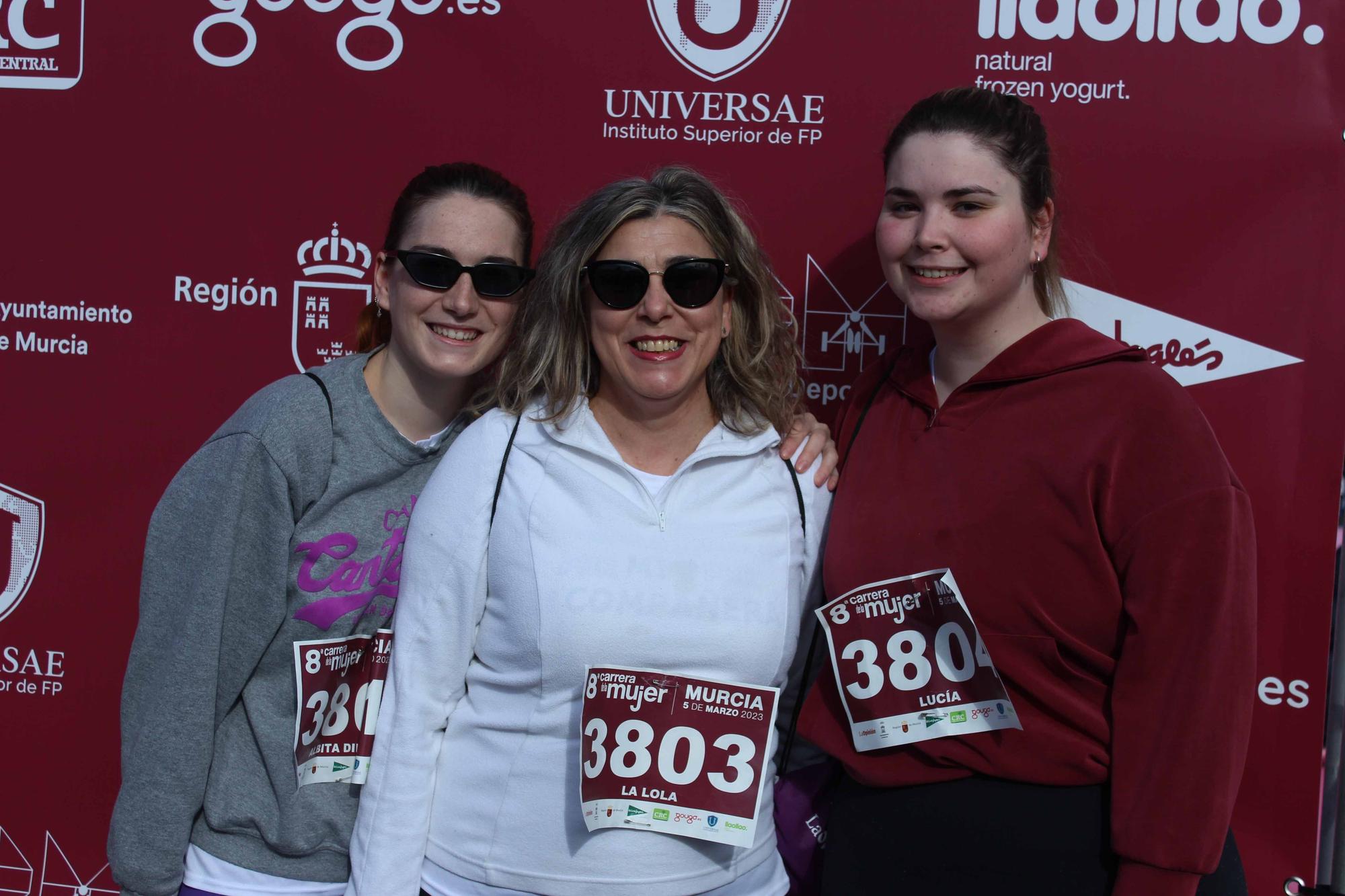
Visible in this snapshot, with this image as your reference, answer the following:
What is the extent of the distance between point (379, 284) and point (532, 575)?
2.46ft

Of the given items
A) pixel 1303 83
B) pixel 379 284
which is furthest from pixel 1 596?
pixel 1303 83

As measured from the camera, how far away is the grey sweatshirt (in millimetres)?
1833

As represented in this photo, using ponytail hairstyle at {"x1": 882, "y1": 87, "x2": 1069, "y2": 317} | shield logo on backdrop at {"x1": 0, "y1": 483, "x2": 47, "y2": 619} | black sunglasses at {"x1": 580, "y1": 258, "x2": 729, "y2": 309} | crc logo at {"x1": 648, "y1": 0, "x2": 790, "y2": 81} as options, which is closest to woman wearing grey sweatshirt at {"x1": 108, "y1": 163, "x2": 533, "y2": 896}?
black sunglasses at {"x1": 580, "y1": 258, "x2": 729, "y2": 309}

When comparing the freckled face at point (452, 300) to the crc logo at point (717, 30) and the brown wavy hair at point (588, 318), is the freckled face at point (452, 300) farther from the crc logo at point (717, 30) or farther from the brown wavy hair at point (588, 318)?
the crc logo at point (717, 30)

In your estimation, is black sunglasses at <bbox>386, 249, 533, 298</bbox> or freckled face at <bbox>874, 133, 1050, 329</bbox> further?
black sunglasses at <bbox>386, 249, 533, 298</bbox>

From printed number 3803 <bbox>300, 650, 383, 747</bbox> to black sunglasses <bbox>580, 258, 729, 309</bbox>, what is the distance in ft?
2.75

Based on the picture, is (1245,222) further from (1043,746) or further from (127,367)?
(127,367)

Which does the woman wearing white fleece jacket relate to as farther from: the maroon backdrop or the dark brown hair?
the maroon backdrop

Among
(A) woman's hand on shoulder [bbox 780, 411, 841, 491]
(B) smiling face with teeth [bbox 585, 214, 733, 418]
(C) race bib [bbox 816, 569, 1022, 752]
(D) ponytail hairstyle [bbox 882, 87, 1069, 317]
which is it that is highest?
(D) ponytail hairstyle [bbox 882, 87, 1069, 317]

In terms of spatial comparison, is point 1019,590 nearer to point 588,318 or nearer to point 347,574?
point 588,318

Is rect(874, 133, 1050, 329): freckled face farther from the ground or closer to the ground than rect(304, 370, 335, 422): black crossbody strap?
farther from the ground

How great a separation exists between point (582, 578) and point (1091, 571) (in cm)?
81

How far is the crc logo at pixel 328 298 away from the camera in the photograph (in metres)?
2.57

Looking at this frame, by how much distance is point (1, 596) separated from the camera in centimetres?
270
